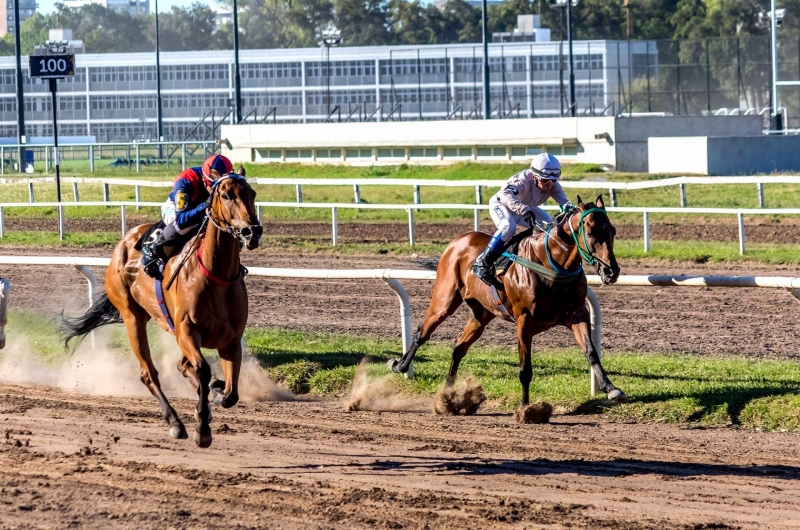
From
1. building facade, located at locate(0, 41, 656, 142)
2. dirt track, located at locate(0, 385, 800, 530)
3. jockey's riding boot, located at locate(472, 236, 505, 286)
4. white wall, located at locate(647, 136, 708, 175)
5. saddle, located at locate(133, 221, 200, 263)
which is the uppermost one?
building facade, located at locate(0, 41, 656, 142)

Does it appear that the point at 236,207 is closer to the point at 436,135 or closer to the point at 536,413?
the point at 536,413

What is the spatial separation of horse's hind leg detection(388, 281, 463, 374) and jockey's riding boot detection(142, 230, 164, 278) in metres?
2.23

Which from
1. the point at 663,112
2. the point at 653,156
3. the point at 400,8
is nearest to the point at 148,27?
the point at 400,8

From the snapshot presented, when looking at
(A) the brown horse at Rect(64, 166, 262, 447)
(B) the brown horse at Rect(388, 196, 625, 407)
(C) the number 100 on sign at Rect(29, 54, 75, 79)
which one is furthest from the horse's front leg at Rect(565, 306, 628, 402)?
(C) the number 100 on sign at Rect(29, 54, 75, 79)

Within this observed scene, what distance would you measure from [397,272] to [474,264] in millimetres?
806

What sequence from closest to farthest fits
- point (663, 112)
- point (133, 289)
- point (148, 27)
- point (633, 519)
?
1. point (633, 519)
2. point (133, 289)
3. point (663, 112)
4. point (148, 27)

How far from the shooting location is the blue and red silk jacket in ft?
24.2

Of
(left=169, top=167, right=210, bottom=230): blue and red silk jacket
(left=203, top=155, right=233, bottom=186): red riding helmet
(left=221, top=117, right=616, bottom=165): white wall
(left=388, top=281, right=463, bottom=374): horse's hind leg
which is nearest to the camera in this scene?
(left=203, top=155, right=233, bottom=186): red riding helmet

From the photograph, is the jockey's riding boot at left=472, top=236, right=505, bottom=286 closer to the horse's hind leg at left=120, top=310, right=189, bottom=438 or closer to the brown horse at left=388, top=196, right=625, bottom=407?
the brown horse at left=388, top=196, right=625, bottom=407

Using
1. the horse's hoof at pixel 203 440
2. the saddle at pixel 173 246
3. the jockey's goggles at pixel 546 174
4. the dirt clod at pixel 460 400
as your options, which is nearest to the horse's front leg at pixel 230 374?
the horse's hoof at pixel 203 440

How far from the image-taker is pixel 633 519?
17.4ft

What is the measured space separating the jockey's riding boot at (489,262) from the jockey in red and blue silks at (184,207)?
2.18 m

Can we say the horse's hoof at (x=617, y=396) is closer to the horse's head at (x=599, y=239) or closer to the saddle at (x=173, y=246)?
the horse's head at (x=599, y=239)

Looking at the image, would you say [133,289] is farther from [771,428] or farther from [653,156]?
[653,156]
